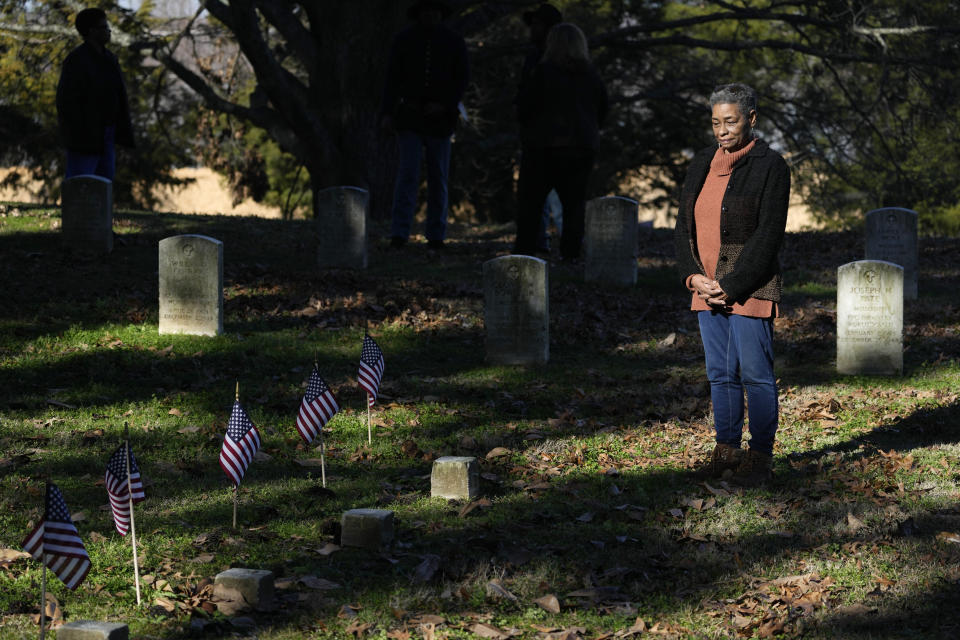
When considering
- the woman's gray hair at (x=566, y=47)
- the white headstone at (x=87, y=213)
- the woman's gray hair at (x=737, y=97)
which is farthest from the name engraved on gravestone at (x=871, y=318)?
the white headstone at (x=87, y=213)

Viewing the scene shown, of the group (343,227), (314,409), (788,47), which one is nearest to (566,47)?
(343,227)

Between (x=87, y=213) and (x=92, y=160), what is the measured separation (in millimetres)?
883

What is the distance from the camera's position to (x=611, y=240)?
13484 millimetres

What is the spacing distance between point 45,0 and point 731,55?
48.3 ft

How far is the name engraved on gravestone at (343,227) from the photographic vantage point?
13508 mm

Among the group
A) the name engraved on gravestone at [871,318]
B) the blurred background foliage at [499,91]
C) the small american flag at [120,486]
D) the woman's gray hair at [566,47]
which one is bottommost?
the small american flag at [120,486]

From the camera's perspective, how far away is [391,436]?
26.3 ft

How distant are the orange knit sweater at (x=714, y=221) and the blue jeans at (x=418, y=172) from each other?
24.8 ft

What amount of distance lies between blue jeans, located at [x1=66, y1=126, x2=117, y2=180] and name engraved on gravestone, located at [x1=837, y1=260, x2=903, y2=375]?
8800mm

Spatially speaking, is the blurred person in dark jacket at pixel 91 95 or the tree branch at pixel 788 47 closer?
the blurred person in dark jacket at pixel 91 95

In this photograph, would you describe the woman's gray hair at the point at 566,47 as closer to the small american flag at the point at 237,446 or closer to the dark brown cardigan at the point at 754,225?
the dark brown cardigan at the point at 754,225

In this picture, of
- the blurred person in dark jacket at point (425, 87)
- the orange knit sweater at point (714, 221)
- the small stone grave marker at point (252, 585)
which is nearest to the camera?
the small stone grave marker at point (252, 585)

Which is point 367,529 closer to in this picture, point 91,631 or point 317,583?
point 317,583

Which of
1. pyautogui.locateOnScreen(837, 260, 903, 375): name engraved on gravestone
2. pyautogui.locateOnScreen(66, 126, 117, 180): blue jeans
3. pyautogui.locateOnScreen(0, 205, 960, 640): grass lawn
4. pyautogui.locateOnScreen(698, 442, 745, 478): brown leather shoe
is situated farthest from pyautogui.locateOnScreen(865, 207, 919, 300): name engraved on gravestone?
pyautogui.locateOnScreen(66, 126, 117, 180): blue jeans
